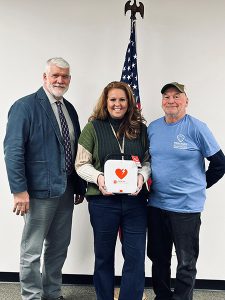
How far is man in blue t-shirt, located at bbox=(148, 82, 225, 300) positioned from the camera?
192 cm

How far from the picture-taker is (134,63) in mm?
2445

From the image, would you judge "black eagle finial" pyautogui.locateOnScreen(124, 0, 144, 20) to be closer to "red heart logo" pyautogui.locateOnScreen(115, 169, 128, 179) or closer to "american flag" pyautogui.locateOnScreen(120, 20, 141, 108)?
"american flag" pyautogui.locateOnScreen(120, 20, 141, 108)

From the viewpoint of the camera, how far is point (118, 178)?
1.84m

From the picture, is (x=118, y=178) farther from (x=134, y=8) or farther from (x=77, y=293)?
(x=134, y=8)

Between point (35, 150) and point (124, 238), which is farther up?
point (35, 150)

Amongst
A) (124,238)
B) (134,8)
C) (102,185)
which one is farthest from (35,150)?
(134,8)

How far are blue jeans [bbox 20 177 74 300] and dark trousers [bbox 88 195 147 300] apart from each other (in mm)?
309

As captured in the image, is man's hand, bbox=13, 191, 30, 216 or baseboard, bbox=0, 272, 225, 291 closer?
man's hand, bbox=13, 191, 30, 216

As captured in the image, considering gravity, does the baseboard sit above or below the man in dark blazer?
below

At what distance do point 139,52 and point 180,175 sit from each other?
A: 1148mm

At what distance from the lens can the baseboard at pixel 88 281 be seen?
8.75 ft

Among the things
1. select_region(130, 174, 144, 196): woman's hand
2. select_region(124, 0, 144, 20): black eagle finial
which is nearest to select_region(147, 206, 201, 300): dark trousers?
select_region(130, 174, 144, 196): woman's hand

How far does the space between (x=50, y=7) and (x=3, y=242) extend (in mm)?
1933

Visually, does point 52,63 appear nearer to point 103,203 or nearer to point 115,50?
point 115,50
